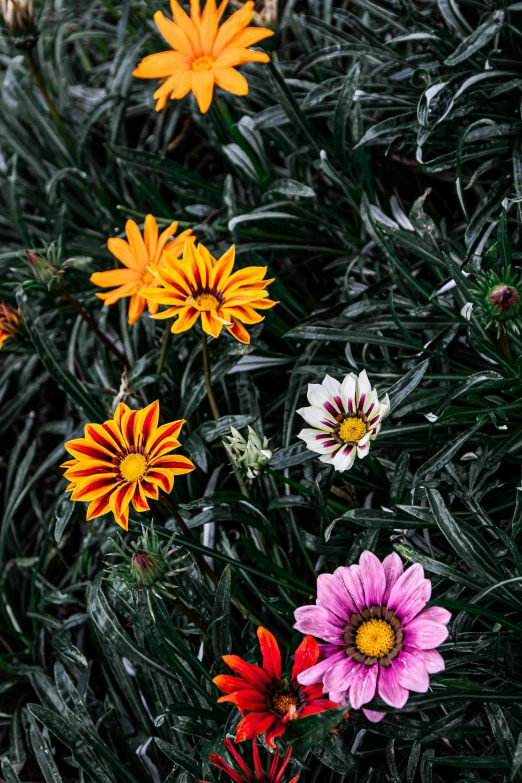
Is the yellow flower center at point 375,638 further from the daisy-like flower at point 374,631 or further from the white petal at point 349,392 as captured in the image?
the white petal at point 349,392

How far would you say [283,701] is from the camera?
34.8 inches

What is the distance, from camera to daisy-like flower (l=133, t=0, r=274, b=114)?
3.73ft

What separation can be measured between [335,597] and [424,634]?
109 millimetres

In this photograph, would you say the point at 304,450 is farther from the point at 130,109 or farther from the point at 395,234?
the point at 130,109

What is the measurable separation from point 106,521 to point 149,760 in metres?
0.37

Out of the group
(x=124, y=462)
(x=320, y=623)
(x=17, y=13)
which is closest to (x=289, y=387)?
(x=124, y=462)

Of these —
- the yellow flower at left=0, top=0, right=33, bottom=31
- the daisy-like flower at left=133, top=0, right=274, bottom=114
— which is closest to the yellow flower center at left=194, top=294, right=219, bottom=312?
the daisy-like flower at left=133, top=0, right=274, bottom=114

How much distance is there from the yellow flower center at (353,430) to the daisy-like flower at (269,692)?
0.81ft

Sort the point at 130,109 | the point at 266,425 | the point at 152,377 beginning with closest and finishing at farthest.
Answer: the point at 152,377
the point at 266,425
the point at 130,109

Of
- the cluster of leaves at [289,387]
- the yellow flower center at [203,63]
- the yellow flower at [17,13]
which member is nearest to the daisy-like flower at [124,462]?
the cluster of leaves at [289,387]

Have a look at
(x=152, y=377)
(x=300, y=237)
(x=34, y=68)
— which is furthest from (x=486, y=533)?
(x=34, y=68)

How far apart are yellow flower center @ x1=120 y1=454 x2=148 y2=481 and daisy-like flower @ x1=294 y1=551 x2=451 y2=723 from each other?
250mm

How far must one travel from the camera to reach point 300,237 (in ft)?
4.84

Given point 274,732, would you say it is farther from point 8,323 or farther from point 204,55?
point 204,55
